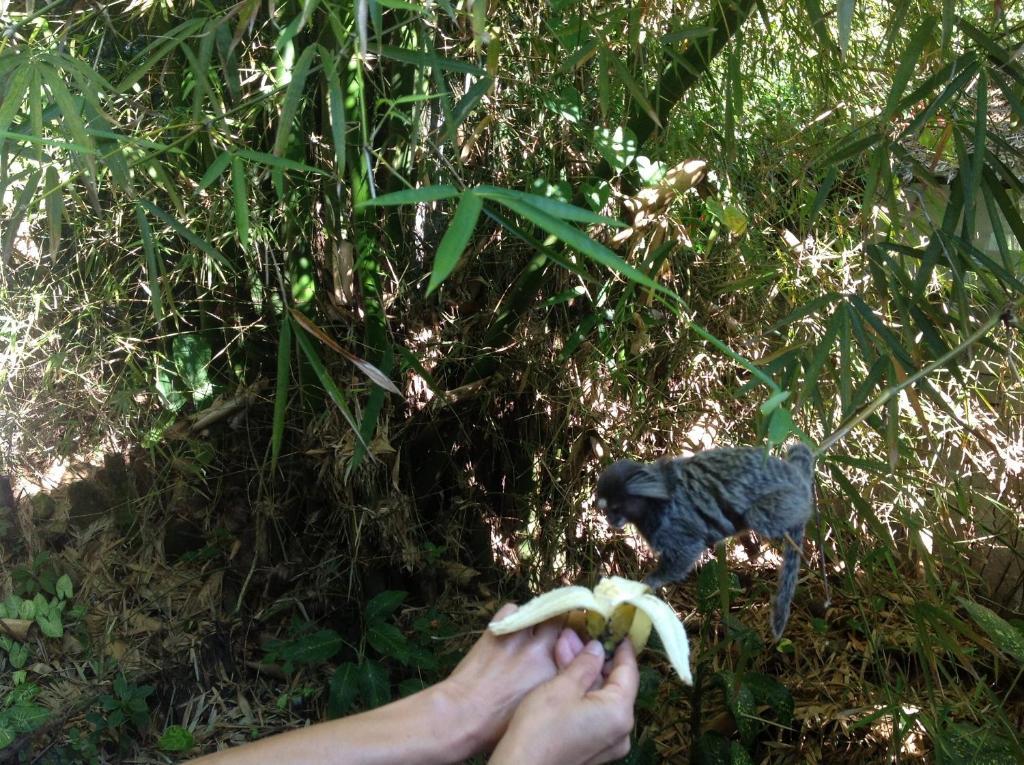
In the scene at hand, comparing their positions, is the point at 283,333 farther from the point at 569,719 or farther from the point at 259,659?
the point at 259,659

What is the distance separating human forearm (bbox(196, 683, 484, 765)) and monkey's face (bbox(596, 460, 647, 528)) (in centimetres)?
32

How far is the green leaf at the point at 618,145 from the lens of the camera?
165 centimetres

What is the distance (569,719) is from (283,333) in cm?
77

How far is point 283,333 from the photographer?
4.54ft

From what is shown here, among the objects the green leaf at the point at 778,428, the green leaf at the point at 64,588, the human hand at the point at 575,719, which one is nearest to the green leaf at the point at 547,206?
the green leaf at the point at 778,428

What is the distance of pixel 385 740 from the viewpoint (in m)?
0.99

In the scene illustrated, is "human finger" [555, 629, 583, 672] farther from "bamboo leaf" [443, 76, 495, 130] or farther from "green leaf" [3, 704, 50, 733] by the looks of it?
"green leaf" [3, 704, 50, 733]

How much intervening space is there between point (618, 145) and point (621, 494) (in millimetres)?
808

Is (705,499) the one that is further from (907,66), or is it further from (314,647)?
(314,647)

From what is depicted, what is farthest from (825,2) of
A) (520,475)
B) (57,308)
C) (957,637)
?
(57,308)

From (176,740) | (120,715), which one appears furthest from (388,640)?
(120,715)

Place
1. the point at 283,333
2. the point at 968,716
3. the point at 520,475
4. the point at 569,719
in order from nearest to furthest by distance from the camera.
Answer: the point at 569,719 < the point at 283,333 < the point at 968,716 < the point at 520,475

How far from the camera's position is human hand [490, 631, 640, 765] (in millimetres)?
877

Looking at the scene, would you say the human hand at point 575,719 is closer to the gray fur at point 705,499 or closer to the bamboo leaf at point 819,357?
the gray fur at point 705,499
